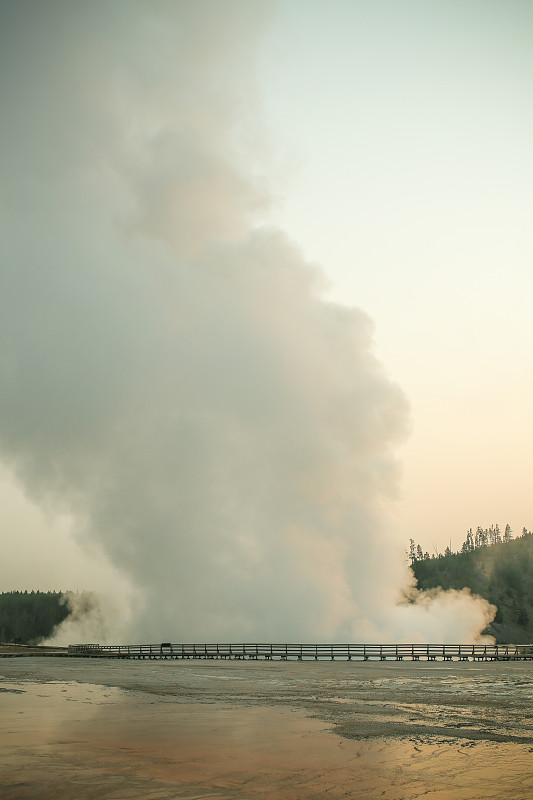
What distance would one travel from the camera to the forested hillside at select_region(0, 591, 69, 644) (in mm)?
153875

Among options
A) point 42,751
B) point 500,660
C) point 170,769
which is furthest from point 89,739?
point 500,660

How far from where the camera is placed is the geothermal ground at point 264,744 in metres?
9.42

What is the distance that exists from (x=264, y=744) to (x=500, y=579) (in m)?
154

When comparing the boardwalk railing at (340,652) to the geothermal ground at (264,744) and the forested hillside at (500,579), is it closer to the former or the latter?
the geothermal ground at (264,744)

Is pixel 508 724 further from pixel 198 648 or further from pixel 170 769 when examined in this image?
pixel 198 648

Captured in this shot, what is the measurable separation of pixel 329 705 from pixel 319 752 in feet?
27.3

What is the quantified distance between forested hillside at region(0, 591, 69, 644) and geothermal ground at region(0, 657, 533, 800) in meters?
140

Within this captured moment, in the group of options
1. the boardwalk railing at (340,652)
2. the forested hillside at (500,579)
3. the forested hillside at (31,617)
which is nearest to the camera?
the boardwalk railing at (340,652)

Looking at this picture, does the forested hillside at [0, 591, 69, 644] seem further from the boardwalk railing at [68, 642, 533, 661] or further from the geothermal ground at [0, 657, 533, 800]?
the geothermal ground at [0, 657, 533, 800]

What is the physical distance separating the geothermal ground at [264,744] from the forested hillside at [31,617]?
140350 mm

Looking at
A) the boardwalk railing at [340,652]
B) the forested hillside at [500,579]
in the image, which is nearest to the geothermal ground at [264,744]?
the boardwalk railing at [340,652]

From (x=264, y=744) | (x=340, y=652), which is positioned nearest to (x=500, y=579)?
(x=340, y=652)

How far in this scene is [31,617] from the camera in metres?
169

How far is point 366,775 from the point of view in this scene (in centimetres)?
1032
